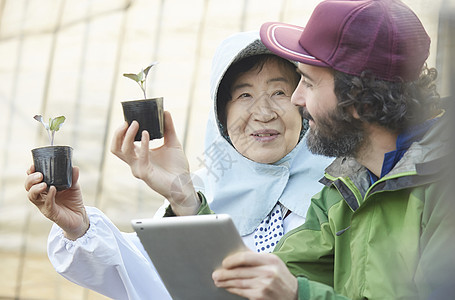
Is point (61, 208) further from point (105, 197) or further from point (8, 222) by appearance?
point (8, 222)

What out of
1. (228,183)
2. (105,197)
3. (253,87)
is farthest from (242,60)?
(105,197)

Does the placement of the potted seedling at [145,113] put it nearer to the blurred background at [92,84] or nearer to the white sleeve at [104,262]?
the white sleeve at [104,262]

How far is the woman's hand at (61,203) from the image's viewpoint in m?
2.04

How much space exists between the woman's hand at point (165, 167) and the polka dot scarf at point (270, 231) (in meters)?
0.31

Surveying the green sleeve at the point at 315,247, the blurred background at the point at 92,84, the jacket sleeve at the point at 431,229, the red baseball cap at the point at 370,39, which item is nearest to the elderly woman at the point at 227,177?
the green sleeve at the point at 315,247

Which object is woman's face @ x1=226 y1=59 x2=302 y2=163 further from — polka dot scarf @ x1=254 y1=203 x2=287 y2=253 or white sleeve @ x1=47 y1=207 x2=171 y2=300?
white sleeve @ x1=47 y1=207 x2=171 y2=300

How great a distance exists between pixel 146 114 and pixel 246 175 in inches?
26.4

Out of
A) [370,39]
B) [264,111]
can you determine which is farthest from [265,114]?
[370,39]

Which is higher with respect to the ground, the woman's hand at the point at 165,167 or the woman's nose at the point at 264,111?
the woman's nose at the point at 264,111

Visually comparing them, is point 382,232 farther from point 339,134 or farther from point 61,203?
point 61,203

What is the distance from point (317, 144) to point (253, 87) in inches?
22.6

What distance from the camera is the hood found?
251 cm

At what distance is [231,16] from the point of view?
4.17 metres

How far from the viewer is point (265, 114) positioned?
248cm
